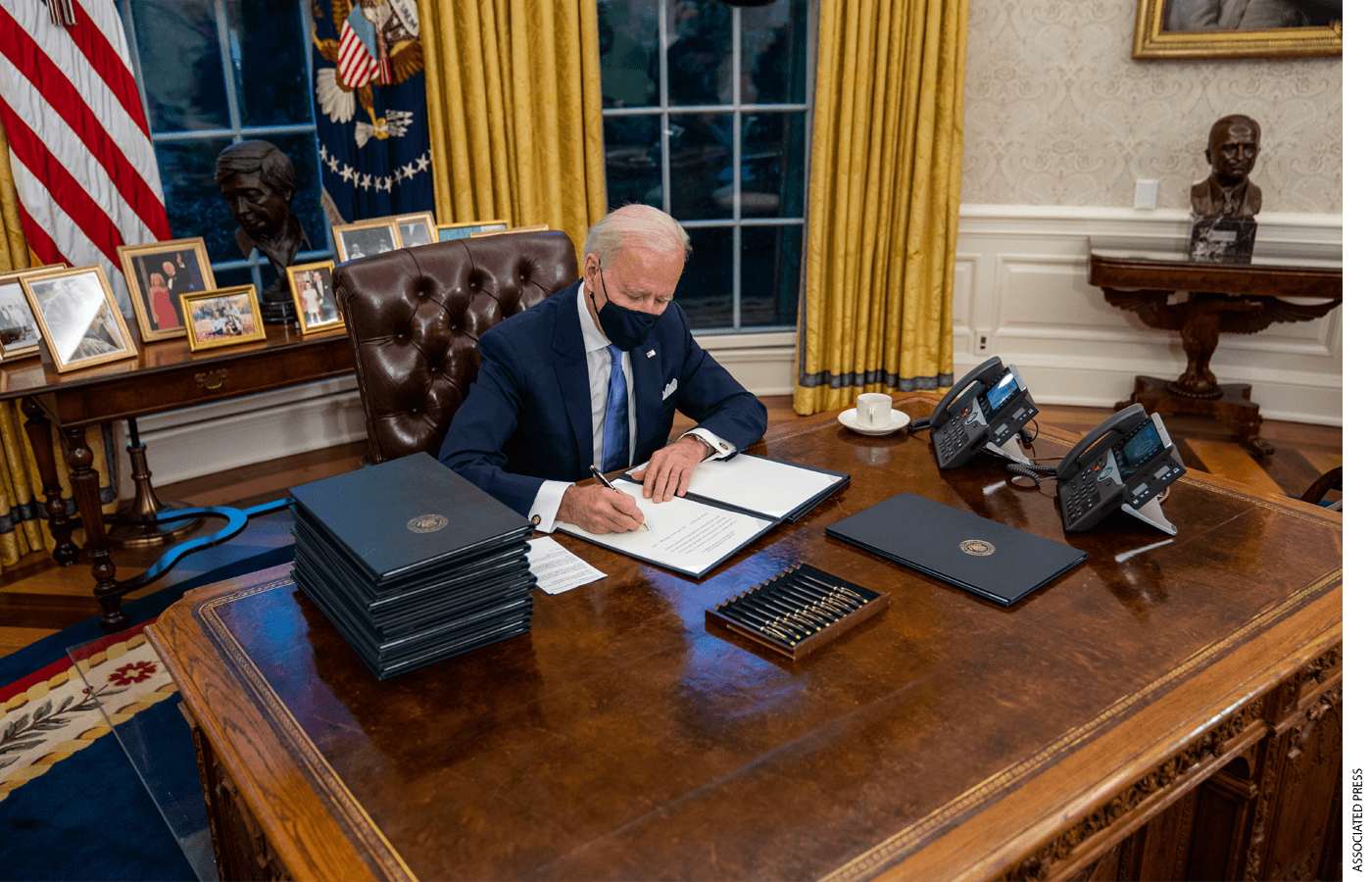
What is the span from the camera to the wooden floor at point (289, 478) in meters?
2.88

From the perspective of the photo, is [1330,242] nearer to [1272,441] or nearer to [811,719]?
[1272,441]

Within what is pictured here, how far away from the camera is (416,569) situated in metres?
1.14

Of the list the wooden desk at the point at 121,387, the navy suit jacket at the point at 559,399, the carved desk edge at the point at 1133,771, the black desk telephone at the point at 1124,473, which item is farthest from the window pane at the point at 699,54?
the carved desk edge at the point at 1133,771

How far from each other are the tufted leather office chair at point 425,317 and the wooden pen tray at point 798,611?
42.2 inches

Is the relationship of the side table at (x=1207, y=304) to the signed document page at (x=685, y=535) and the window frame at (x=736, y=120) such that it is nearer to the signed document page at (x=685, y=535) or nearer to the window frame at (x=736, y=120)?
the window frame at (x=736, y=120)

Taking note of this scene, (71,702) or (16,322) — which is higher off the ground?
(16,322)

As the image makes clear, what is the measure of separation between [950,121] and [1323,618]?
3291 mm

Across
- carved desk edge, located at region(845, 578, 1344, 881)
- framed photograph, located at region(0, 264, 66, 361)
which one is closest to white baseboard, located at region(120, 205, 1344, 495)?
framed photograph, located at region(0, 264, 66, 361)

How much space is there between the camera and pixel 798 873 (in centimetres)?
86

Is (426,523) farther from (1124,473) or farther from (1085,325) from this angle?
(1085,325)

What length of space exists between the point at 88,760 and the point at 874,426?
193 centimetres

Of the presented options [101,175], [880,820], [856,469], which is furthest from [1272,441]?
[101,175]

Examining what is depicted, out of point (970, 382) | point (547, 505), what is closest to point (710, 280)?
point (970, 382)

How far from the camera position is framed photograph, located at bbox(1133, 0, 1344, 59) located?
150 inches
